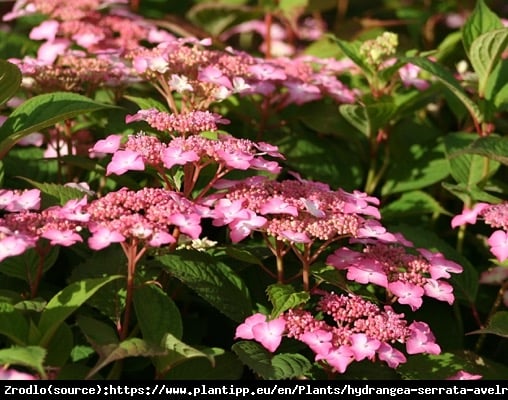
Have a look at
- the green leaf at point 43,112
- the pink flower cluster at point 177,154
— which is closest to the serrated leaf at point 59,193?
the green leaf at point 43,112

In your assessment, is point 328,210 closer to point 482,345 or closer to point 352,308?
point 352,308

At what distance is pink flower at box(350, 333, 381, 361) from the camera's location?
1.29m

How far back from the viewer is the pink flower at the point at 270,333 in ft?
4.35

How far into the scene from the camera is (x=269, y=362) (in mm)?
1367

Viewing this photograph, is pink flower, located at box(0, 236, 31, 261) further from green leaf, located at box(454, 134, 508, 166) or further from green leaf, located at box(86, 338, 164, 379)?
green leaf, located at box(454, 134, 508, 166)

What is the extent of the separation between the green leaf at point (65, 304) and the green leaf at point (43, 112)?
33 cm

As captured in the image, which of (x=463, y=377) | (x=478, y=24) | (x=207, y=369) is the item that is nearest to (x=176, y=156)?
(x=207, y=369)

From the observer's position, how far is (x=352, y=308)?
1.38m

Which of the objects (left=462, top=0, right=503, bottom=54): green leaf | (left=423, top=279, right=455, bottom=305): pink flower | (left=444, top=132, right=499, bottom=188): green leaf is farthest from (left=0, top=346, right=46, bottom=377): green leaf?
(left=462, top=0, right=503, bottom=54): green leaf

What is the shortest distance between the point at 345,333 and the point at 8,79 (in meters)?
0.72

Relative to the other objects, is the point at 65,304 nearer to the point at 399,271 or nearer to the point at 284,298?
the point at 284,298

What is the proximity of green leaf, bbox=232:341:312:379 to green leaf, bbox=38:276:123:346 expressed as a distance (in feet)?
0.76
